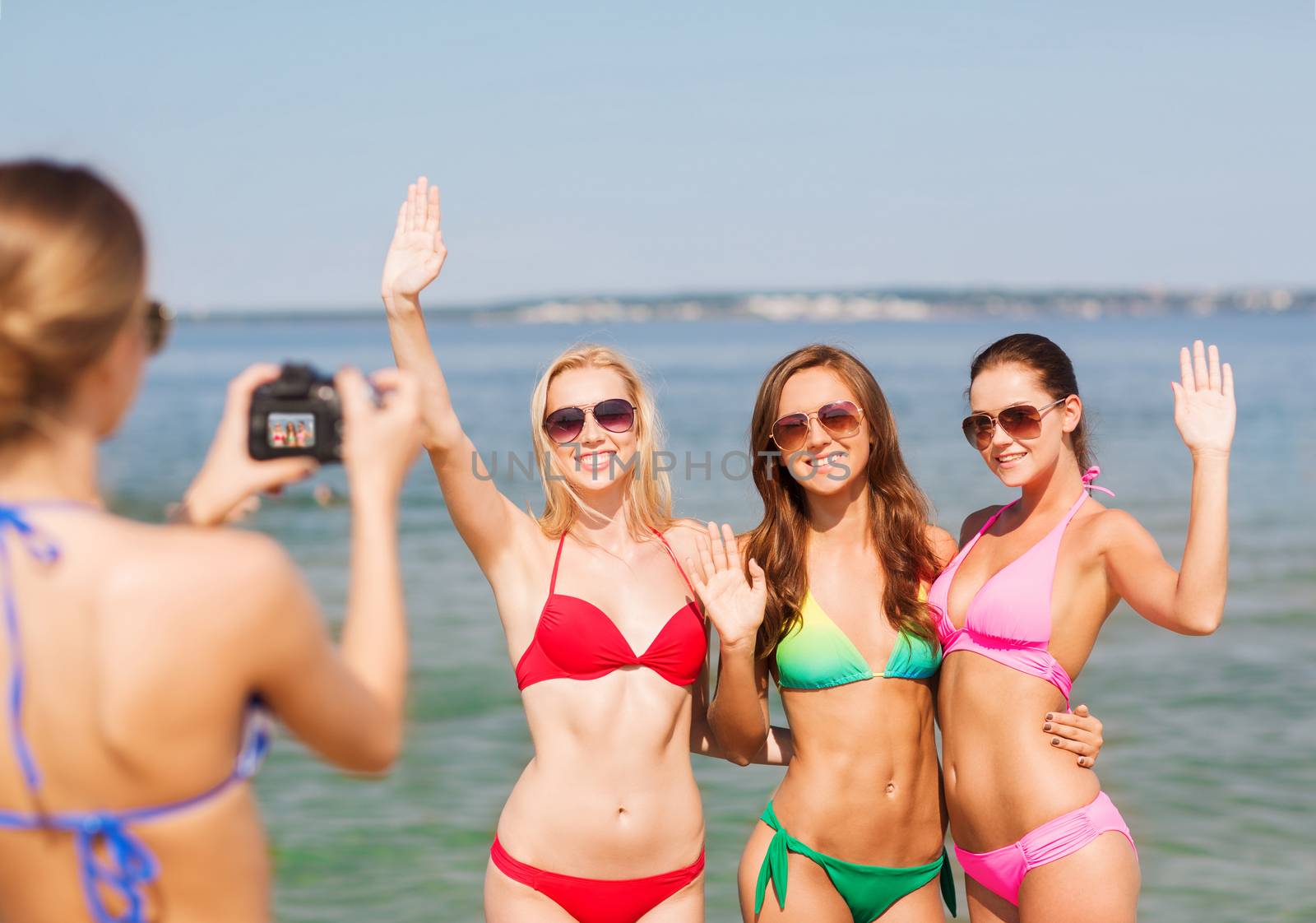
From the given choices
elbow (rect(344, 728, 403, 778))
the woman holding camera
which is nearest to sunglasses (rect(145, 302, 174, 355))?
the woman holding camera

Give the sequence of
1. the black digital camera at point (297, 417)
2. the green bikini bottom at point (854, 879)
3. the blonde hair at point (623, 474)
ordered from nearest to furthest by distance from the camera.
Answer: the black digital camera at point (297, 417) → the green bikini bottom at point (854, 879) → the blonde hair at point (623, 474)

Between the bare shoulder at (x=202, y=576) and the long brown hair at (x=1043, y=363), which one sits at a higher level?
the long brown hair at (x=1043, y=363)

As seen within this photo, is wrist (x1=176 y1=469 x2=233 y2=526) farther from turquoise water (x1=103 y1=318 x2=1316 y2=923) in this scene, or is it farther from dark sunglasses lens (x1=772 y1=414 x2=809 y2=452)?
dark sunglasses lens (x1=772 y1=414 x2=809 y2=452)

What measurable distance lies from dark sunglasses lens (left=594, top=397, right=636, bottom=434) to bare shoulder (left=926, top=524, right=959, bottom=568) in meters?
1.22

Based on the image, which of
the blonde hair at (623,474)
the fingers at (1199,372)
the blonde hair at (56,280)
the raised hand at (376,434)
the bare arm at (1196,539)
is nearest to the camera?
the blonde hair at (56,280)

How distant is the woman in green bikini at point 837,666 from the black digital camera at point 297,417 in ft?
6.20

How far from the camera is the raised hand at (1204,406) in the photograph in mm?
3762

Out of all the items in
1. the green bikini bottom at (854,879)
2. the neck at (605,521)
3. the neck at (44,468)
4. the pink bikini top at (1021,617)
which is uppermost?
the neck at (44,468)

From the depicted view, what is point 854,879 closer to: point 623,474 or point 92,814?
point 623,474

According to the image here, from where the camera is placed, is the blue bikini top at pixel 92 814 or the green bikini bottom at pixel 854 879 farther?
the green bikini bottom at pixel 854 879

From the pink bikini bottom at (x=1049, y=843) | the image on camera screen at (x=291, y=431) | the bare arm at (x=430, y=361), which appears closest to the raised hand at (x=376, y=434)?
the image on camera screen at (x=291, y=431)

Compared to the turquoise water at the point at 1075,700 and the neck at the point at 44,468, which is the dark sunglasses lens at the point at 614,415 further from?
the neck at the point at 44,468

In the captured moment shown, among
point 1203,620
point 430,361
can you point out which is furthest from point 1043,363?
point 430,361

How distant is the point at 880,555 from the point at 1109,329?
11096 cm
